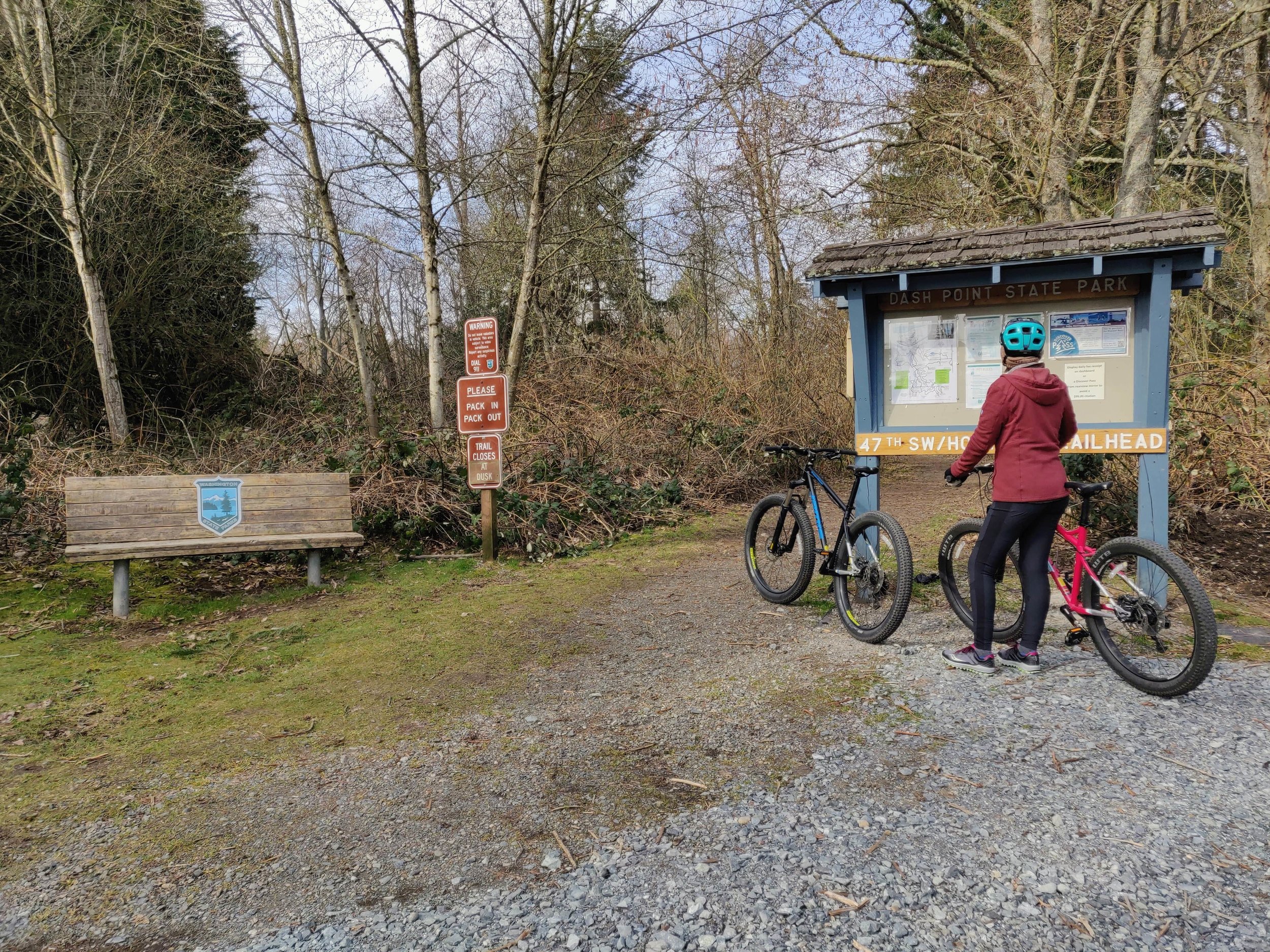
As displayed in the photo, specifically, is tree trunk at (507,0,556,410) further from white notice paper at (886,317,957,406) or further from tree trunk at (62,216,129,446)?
tree trunk at (62,216,129,446)

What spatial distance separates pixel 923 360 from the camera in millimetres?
6039

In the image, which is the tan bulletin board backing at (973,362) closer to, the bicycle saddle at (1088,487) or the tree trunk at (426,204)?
the bicycle saddle at (1088,487)

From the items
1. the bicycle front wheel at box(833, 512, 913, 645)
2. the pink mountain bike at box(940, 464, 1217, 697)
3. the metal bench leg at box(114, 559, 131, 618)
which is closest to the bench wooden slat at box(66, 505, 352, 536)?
the metal bench leg at box(114, 559, 131, 618)

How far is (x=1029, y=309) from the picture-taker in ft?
19.1

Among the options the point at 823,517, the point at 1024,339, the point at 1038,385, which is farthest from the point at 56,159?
the point at 1038,385

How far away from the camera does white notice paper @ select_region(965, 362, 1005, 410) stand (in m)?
5.88

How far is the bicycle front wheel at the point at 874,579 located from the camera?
4.70m

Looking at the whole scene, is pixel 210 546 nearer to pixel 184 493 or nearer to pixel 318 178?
pixel 184 493

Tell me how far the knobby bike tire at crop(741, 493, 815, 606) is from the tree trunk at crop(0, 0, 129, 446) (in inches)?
337

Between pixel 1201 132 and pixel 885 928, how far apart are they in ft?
56.2

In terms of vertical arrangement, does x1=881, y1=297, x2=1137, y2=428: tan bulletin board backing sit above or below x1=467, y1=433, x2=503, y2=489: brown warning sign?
above

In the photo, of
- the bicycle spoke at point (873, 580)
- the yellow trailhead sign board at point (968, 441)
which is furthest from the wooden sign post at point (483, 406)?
the bicycle spoke at point (873, 580)

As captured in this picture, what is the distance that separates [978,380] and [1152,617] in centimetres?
232

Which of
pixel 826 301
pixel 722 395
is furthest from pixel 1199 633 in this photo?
pixel 826 301
